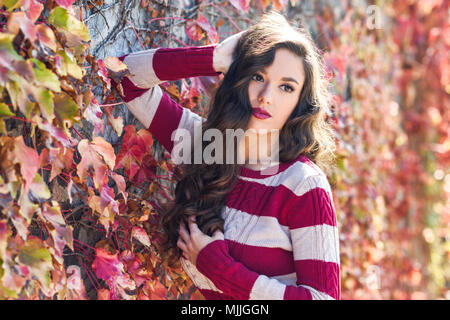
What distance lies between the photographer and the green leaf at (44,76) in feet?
3.02

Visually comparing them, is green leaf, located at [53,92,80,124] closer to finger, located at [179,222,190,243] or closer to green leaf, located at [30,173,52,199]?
green leaf, located at [30,173,52,199]

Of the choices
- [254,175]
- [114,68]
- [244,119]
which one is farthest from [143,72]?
[254,175]

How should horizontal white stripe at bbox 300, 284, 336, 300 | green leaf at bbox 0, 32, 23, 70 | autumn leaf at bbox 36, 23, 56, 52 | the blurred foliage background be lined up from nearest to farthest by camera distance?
green leaf at bbox 0, 32, 23, 70, autumn leaf at bbox 36, 23, 56, 52, horizontal white stripe at bbox 300, 284, 336, 300, the blurred foliage background

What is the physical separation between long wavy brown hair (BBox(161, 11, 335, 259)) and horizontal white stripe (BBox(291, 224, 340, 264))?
0.23 m

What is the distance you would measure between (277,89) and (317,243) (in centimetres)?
44

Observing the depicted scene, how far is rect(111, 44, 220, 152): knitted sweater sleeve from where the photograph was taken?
5.05ft

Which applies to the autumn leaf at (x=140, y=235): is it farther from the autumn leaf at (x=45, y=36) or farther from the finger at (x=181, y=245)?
the autumn leaf at (x=45, y=36)

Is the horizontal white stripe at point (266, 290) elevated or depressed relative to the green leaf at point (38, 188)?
depressed

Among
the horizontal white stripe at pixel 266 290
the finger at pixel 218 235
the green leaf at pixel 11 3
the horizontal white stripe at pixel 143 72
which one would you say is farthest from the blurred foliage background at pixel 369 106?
the horizontal white stripe at pixel 266 290

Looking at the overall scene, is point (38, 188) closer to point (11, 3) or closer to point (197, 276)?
point (11, 3)

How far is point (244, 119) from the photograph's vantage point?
1.48 m

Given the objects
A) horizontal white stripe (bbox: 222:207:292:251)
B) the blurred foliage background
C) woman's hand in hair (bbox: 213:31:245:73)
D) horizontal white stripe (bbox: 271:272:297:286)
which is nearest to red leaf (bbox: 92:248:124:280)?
the blurred foliage background

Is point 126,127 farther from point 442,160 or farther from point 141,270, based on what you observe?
point 442,160
